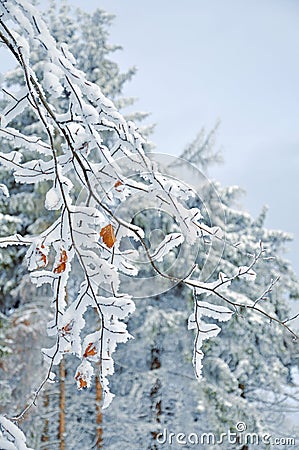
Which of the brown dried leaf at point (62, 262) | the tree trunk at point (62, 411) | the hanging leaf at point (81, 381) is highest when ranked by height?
the tree trunk at point (62, 411)

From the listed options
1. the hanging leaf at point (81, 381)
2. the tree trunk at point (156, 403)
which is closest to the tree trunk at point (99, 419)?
the tree trunk at point (156, 403)

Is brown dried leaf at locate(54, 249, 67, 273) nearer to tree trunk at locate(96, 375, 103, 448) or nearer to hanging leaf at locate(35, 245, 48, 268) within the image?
hanging leaf at locate(35, 245, 48, 268)

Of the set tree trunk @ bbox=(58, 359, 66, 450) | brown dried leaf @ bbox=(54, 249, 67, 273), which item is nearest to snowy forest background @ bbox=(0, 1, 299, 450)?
tree trunk @ bbox=(58, 359, 66, 450)

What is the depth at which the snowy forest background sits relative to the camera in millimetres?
4648

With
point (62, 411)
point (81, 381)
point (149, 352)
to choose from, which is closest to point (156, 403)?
point (149, 352)

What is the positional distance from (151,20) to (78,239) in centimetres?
703

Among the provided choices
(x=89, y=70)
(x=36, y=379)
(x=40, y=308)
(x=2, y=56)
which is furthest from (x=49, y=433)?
(x=2, y=56)

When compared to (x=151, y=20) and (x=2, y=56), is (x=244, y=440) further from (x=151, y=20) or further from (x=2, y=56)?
(x=151, y=20)

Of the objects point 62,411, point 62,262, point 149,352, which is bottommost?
point 62,262

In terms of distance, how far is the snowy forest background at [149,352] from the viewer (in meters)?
4.65

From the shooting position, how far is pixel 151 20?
23.8 ft

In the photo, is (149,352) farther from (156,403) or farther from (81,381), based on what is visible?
(81,381)

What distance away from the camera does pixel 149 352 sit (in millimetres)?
5152

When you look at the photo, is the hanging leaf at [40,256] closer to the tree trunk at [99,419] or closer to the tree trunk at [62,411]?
the tree trunk at [62,411]
